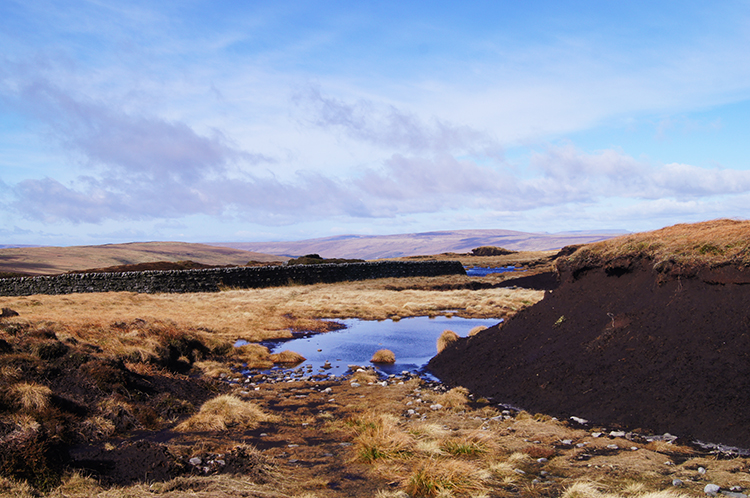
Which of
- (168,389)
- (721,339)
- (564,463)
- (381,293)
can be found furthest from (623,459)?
(381,293)

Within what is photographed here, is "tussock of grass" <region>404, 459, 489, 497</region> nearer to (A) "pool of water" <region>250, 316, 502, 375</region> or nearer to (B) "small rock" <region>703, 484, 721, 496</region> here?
(B) "small rock" <region>703, 484, 721, 496</region>

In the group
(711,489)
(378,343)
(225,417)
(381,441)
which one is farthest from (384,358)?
(711,489)

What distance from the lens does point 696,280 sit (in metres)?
11.3

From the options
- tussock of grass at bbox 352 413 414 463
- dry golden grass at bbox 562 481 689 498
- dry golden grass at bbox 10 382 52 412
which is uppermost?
dry golden grass at bbox 10 382 52 412

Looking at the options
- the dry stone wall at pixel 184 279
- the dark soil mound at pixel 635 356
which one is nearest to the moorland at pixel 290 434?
the dark soil mound at pixel 635 356

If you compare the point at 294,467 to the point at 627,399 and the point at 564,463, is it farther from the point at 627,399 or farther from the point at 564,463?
the point at 627,399

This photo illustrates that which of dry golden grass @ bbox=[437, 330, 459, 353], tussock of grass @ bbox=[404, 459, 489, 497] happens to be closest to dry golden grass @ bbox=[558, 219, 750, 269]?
dry golden grass @ bbox=[437, 330, 459, 353]

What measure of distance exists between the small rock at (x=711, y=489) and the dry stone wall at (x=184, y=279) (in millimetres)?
42754

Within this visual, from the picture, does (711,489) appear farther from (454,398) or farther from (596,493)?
(454,398)

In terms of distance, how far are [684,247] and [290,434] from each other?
10997 mm

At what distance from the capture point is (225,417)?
34.7 ft

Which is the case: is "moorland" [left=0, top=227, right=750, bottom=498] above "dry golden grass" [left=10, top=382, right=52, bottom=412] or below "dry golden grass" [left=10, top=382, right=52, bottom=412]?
below

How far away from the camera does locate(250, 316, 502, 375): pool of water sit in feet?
61.2

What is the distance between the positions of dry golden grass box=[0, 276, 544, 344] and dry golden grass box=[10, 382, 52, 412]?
261 inches
